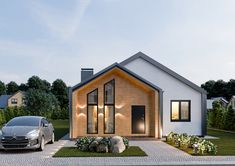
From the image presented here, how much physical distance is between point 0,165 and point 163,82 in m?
14.7

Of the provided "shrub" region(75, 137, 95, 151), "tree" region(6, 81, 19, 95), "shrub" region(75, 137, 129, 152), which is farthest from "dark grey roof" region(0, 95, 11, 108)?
"shrub" region(75, 137, 129, 152)

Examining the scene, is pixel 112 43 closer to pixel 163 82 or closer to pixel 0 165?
pixel 163 82

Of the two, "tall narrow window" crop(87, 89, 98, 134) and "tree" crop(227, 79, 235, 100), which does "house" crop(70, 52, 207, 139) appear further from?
"tree" crop(227, 79, 235, 100)

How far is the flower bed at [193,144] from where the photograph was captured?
14930 millimetres

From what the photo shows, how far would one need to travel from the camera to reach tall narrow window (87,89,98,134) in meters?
22.6

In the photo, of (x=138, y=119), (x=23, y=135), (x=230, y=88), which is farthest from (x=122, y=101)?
(x=230, y=88)

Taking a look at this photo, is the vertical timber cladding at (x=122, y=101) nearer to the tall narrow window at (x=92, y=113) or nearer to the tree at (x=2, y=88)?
the tall narrow window at (x=92, y=113)

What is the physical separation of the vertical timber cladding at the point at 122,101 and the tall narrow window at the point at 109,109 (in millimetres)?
203

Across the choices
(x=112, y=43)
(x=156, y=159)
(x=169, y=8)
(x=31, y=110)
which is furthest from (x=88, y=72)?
(x=31, y=110)

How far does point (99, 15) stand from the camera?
71.6ft

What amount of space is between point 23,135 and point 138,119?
968 cm

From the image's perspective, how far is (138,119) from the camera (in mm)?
23000

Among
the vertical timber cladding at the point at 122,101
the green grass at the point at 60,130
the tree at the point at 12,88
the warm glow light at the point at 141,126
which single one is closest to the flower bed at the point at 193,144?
the warm glow light at the point at 141,126

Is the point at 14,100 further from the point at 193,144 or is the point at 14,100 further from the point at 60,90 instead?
the point at 193,144
